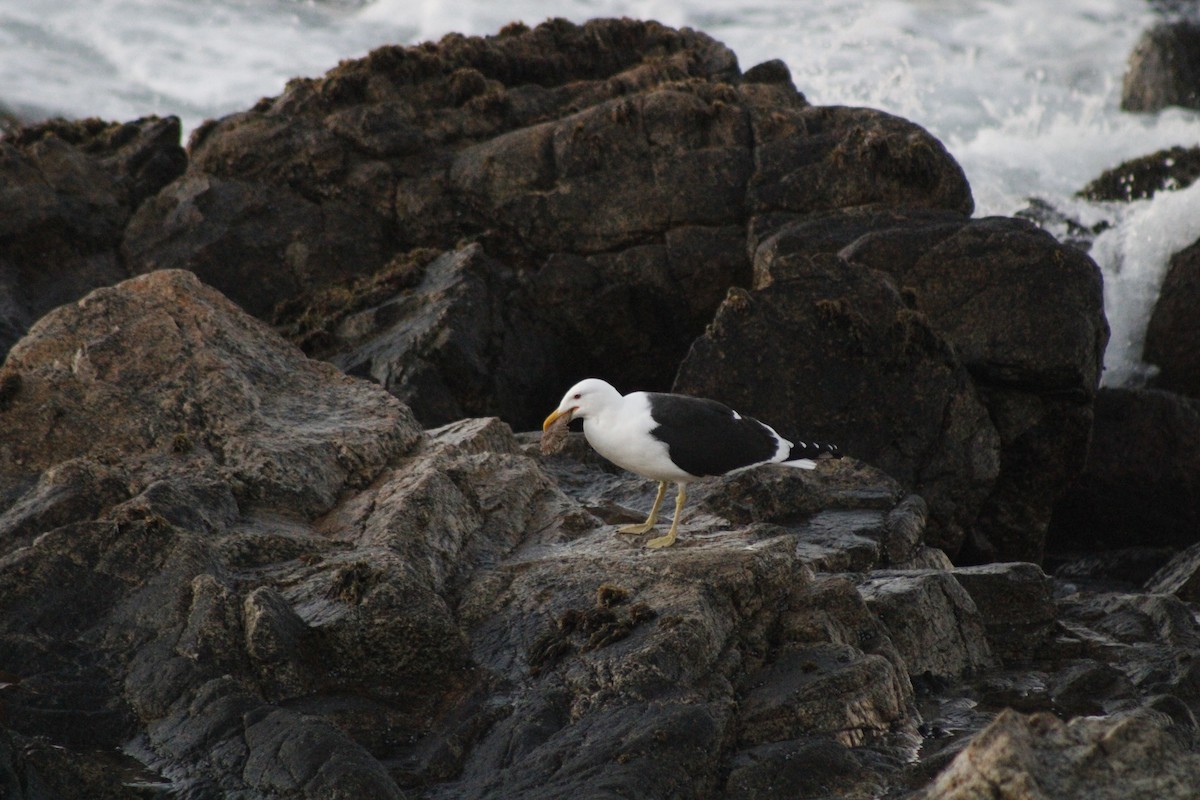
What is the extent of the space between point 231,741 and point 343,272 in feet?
41.7

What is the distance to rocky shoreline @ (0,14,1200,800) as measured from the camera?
7.53m

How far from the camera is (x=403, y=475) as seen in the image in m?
9.96

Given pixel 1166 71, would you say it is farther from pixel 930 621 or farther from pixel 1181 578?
pixel 930 621

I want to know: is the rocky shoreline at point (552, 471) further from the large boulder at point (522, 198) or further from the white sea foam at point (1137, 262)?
the white sea foam at point (1137, 262)

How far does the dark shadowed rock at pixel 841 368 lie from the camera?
1348cm

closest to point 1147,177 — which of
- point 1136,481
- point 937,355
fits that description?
point 1136,481

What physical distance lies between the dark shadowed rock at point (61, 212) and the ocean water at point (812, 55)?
1543cm

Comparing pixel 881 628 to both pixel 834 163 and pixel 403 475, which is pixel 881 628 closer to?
pixel 403 475

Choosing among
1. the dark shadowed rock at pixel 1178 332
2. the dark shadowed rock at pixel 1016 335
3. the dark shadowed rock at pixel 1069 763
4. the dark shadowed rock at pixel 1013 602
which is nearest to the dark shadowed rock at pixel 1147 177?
the dark shadowed rock at pixel 1178 332

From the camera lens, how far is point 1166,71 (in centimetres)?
3541

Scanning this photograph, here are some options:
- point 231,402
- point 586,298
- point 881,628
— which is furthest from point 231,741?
point 586,298

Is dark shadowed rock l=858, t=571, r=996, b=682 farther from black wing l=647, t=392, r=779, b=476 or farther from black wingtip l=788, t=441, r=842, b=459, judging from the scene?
black wing l=647, t=392, r=779, b=476

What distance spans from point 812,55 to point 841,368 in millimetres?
28821

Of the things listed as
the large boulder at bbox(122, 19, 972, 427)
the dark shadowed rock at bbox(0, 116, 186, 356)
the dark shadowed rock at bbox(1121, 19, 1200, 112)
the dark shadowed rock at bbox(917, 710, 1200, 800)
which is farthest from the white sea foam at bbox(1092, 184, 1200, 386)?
the dark shadowed rock at bbox(0, 116, 186, 356)
